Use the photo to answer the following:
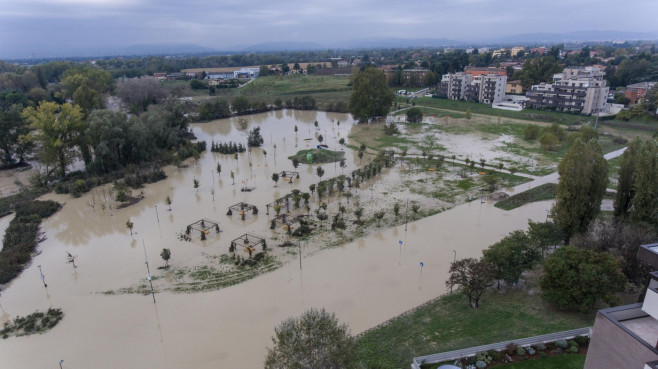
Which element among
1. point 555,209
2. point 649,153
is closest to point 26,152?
point 555,209

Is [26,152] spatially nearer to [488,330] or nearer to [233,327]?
[233,327]

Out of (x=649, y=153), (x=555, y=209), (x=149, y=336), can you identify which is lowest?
(x=149, y=336)

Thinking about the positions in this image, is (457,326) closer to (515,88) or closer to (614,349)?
(614,349)

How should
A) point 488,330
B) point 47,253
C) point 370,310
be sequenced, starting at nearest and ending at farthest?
point 488,330 → point 370,310 → point 47,253

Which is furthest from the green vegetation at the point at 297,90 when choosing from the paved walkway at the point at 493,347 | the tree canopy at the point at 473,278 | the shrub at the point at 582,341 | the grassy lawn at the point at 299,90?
the shrub at the point at 582,341

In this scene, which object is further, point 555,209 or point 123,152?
point 123,152

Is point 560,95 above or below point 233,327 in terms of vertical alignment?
above

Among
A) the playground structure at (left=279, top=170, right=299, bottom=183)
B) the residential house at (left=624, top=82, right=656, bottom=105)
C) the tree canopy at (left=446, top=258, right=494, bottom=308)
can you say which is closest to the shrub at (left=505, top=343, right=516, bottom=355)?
the tree canopy at (left=446, top=258, right=494, bottom=308)
